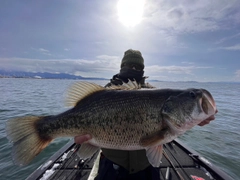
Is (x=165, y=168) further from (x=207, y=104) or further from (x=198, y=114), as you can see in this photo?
(x=207, y=104)

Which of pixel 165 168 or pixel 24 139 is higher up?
pixel 24 139

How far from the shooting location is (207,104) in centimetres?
269

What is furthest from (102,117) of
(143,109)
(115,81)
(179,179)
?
(179,179)

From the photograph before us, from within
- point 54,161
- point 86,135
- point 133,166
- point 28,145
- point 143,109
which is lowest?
point 54,161

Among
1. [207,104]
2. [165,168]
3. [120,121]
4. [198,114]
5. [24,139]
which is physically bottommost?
[165,168]

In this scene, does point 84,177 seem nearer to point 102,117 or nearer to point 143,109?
point 102,117

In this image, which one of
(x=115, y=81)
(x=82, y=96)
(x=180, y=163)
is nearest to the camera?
(x=82, y=96)

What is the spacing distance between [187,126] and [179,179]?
204cm

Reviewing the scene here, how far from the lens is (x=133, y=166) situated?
350 cm

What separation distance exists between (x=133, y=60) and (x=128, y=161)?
2.25m

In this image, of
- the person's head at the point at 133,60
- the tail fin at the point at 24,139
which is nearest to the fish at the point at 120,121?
the tail fin at the point at 24,139

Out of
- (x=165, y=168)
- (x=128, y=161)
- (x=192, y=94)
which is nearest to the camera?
(x=192, y=94)

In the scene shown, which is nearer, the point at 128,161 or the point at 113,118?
the point at 113,118

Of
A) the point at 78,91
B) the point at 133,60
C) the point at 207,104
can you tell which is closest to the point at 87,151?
the point at 78,91
